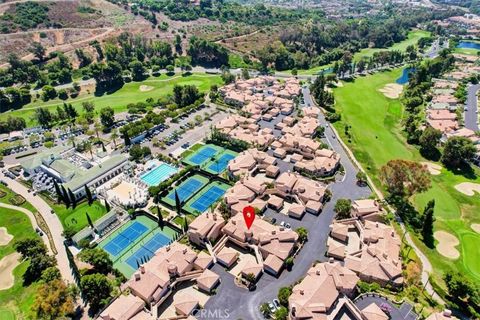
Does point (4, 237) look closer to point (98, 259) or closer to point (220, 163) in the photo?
point (98, 259)

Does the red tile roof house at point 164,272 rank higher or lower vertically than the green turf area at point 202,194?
higher

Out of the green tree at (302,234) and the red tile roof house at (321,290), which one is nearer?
the red tile roof house at (321,290)

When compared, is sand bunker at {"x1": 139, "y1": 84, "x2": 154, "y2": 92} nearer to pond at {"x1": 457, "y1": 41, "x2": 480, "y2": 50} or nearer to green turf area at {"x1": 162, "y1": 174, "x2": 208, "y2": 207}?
green turf area at {"x1": 162, "y1": 174, "x2": 208, "y2": 207}

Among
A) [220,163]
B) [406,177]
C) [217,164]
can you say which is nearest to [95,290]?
[217,164]

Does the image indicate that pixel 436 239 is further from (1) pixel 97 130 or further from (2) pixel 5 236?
(1) pixel 97 130

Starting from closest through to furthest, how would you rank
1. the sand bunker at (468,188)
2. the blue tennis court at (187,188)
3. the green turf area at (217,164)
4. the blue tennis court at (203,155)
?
the blue tennis court at (187,188), the sand bunker at (468,188), the green turf area at (217,164), the blue tennis court at (203,155)

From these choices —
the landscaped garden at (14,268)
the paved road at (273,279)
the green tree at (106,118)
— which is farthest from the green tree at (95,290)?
the green tree at (106,118)

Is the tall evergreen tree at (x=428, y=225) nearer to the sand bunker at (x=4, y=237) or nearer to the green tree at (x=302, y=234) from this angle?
the green tree at (x=302, y=234)
